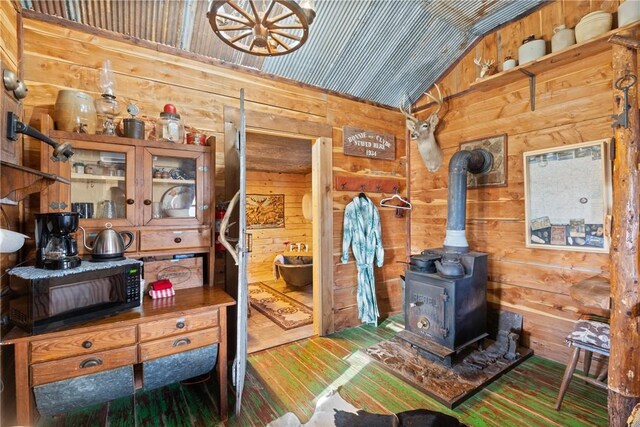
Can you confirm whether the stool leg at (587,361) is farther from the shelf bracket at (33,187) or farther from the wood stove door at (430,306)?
the shelf bracket at (33,187)

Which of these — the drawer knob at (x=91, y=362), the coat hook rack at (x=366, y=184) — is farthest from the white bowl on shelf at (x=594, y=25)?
the drawer knob at (x=91, y=362)

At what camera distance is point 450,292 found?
7.61 feet

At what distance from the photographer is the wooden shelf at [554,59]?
6.37ft

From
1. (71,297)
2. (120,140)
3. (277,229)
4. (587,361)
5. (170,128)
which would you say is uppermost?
(170,128)

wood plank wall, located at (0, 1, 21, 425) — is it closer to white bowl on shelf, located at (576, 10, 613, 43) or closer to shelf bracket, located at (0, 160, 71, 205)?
shelf bracket, located at (0, 160, 71, 205)

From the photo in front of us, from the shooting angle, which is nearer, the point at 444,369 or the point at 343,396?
the point at 343,396

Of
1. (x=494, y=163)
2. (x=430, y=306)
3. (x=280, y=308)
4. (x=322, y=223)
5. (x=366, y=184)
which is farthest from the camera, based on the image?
(x=280, y=308)

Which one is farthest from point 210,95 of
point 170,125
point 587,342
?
point 587,342

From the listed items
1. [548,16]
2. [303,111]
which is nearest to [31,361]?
[303,111]

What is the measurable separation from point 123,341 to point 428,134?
3.17 m

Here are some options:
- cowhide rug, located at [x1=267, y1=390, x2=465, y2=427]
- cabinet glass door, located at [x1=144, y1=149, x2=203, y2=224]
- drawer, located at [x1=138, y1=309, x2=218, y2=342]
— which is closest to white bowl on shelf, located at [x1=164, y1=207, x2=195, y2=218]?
cabinet glass door, located at [x1=144, y1=149, x2=203, y2=224]

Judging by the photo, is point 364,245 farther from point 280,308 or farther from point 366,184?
point 280,308

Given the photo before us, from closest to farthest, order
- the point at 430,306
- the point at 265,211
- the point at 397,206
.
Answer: the point at 430,306, the point at 397,206, the point at 265,211

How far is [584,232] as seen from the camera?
2.27 meters
